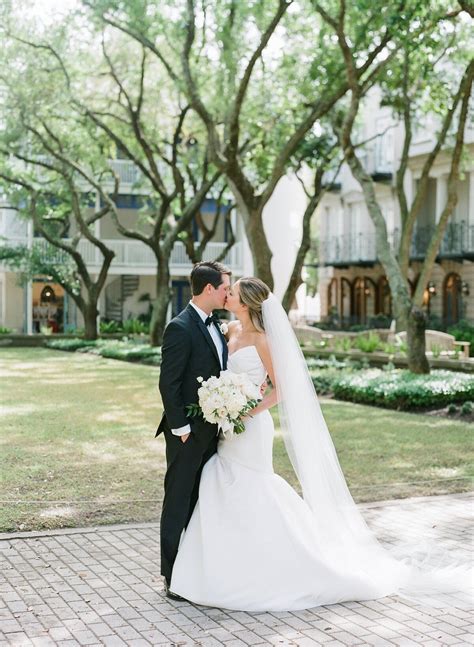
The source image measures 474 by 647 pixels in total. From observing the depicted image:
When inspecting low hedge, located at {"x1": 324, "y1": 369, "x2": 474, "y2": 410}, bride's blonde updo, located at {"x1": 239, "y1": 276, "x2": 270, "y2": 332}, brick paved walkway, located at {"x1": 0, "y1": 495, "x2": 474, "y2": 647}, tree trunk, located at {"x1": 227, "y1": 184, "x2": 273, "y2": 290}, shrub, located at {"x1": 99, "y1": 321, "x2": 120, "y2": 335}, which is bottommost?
brick paved walkway, located at {"x1": 0, "y1": 495, "x2": 474, "y2": 647}

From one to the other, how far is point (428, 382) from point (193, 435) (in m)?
11.4

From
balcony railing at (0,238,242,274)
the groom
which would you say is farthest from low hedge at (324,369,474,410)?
balcony railing at (0,238,242,274)

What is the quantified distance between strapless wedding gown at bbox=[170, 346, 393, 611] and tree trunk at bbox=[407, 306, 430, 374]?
1221 centimetres

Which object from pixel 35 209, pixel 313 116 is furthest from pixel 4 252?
pixel 313 116

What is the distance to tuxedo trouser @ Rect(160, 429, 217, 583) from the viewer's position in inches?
236

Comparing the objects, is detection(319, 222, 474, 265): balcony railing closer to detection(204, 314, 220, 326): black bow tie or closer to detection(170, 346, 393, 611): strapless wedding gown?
detection(204, 314, 220, 326): black bow tie

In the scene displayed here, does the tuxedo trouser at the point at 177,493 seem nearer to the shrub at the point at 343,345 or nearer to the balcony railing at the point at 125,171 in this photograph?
the shrub at the point at 343,345

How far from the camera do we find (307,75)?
22.1m

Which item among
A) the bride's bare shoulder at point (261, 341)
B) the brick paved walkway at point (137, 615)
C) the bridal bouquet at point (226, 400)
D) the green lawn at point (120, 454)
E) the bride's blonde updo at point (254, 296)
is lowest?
the green lawn at point (120, 454)

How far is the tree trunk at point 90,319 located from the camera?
35.3m

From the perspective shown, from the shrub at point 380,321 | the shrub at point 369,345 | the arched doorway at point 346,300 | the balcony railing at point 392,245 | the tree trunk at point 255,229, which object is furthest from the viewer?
the arched doorway at point 346,300

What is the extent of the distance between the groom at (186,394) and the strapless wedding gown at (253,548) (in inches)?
3.6

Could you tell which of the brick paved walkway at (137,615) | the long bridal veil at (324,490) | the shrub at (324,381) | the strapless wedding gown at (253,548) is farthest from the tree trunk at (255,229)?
the strapless wedding gown at (253,548)

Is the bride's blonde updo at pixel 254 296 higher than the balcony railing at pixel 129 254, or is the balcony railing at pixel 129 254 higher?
the balcony railing at pixel 129 254
